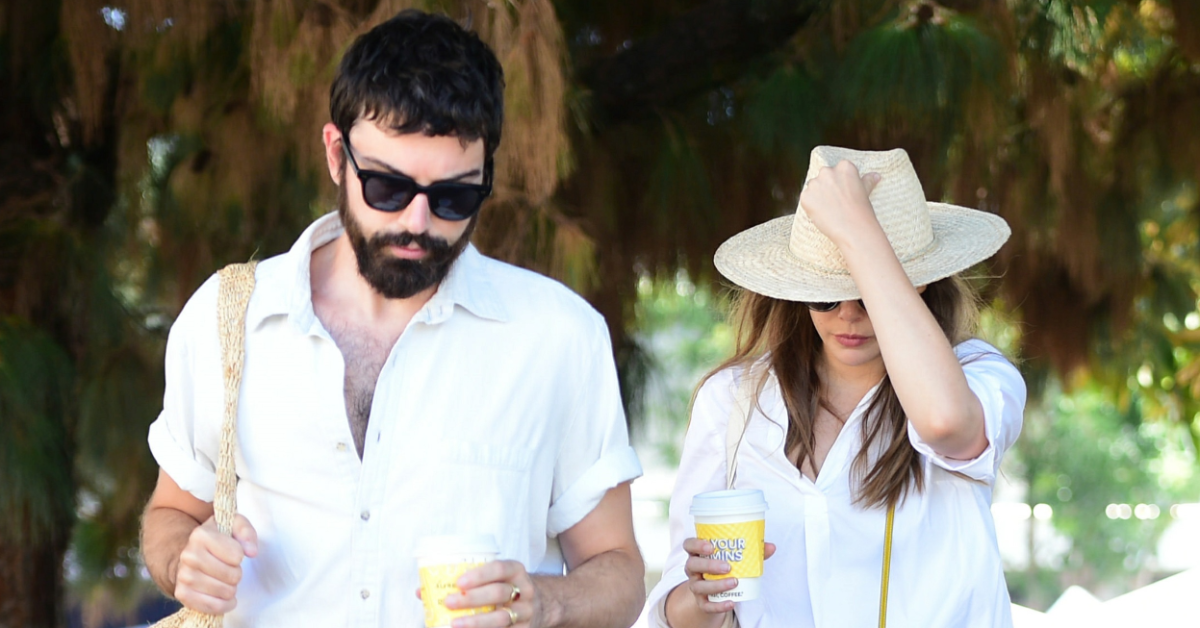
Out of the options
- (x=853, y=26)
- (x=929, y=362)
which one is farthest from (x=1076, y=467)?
(x=929, y=362)

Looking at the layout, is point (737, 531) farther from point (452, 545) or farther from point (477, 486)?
point (452, 545)

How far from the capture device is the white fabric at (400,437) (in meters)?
1.56

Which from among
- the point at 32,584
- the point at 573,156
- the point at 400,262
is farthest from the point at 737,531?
the point at 32,584

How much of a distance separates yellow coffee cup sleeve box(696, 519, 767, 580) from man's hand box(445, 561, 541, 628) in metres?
0.35

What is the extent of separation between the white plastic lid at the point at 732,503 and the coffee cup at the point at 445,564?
17.0 inches

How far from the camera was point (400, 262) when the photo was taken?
5.24 ft

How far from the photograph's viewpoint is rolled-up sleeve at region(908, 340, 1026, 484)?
5.75 ft

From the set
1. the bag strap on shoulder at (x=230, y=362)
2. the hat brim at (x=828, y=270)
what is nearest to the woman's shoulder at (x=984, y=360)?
the hat brim at (x=828, y=270)

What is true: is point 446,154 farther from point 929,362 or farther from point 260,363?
point 929,362

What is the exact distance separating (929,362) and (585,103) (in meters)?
1.26

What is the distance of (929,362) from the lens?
5.53ft

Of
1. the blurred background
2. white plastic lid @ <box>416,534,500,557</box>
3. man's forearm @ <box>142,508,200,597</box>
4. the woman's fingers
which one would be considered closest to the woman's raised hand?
the woman's fingers

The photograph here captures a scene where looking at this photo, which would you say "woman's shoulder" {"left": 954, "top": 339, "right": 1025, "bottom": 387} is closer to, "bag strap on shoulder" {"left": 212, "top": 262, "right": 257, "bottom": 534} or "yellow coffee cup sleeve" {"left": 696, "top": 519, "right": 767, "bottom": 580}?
"yellow coffee cup sleeve" {"left": 696, "top": 519, "right": 767, "bottom": 580}

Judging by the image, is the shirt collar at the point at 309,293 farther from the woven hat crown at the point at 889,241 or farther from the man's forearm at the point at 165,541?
the woven hat crown at the point at 889,241
